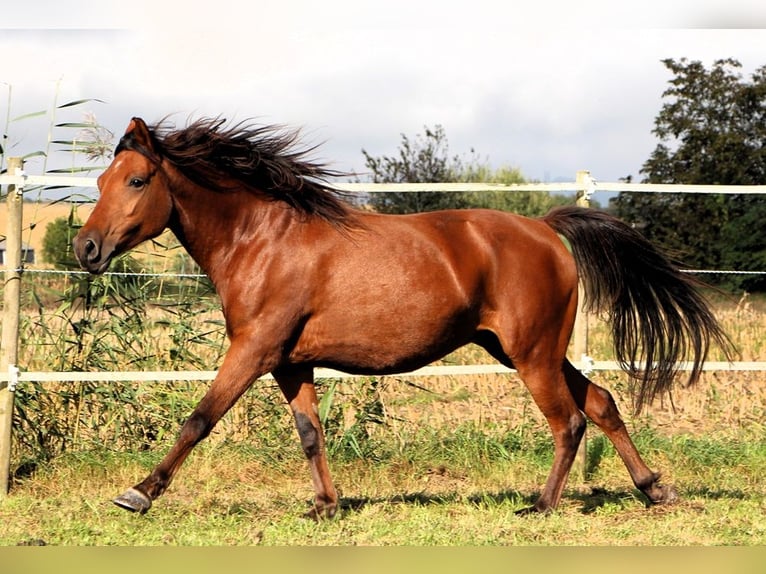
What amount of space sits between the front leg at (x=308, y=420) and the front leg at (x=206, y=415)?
0.43 metres

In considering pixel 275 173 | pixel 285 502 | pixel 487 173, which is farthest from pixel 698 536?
pixel 487 173

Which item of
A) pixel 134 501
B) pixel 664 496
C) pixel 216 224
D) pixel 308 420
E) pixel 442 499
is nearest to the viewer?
pixel 134 501

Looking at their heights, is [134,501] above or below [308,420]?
below

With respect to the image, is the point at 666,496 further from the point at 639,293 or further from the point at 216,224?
the point at 216,224

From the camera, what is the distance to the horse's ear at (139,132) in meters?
5.00

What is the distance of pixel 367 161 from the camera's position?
78.7ft

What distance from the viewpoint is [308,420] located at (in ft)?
17.5

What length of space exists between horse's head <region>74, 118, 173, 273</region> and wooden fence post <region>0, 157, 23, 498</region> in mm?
1306

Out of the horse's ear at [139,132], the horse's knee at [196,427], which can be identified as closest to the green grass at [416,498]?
the horse's knee at [196,427]

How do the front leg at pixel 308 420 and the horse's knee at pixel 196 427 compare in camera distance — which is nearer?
the horse's knee at pixel 196 427

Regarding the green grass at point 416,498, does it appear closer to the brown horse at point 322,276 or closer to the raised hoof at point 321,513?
the raised hoof at point 321,513

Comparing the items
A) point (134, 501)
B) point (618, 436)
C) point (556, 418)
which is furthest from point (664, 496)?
point (134, 501)

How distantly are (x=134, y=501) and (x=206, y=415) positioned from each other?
1.80ft

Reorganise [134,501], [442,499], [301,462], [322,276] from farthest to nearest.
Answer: [301,462] → [442,499] → [322,276] → [134,501]
